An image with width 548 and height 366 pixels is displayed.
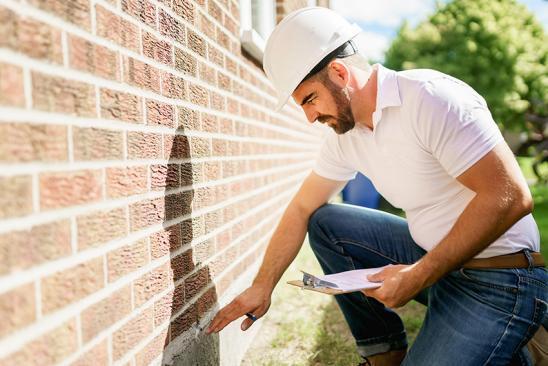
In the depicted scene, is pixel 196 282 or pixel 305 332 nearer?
pixel 196 282

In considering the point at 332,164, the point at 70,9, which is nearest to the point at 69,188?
the point at 70,9

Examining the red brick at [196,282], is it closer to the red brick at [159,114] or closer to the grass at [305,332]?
the red brick at [159,114]

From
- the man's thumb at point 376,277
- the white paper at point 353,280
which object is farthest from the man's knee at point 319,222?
the man's thumb at point 376,277

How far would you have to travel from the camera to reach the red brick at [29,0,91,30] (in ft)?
3.49

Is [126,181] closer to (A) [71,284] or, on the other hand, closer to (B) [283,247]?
(A) [71,284]

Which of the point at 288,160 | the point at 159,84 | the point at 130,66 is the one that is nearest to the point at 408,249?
the point at 159,84

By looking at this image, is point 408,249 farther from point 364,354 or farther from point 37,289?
point 37,289

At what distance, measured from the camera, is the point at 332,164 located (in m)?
2.56

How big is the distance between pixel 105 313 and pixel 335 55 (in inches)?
54.3

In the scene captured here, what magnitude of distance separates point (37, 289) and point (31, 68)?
432 millimetres

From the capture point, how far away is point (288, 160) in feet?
16.0

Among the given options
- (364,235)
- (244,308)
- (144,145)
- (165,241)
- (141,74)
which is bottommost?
(244,308)

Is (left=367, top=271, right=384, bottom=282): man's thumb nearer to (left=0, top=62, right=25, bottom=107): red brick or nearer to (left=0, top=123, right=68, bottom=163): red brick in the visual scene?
(left=0, top=123, right=68, bottom=163): red brick

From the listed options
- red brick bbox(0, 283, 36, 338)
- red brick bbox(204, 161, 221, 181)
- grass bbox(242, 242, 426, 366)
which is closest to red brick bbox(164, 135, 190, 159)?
red brick bbox(204, 161, 221, 181)
